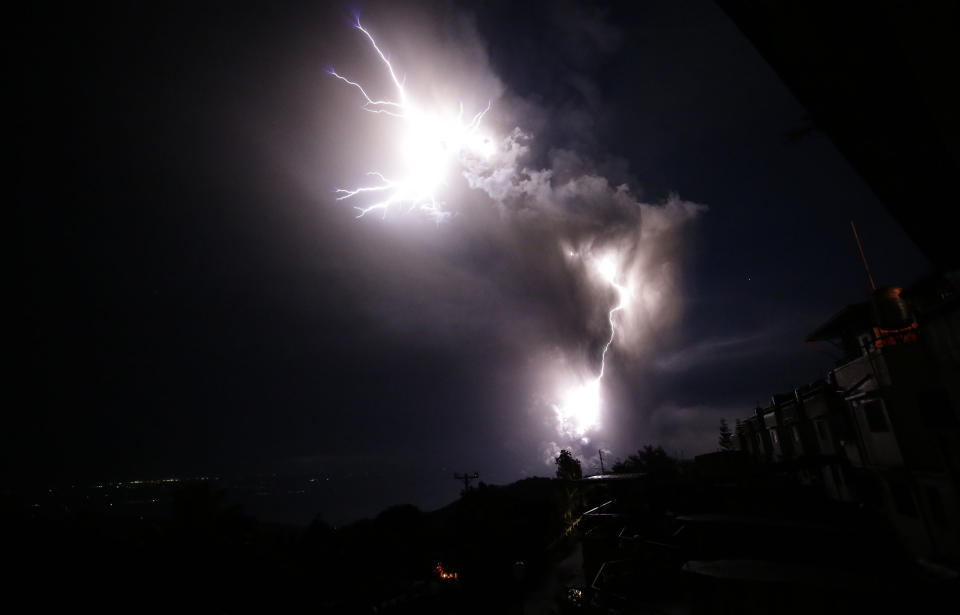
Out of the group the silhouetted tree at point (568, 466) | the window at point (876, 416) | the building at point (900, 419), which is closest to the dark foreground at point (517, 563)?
the building at point (900, 419)

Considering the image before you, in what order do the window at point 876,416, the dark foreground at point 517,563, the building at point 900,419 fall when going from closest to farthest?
the dark foreground at point 517,563, the building at point 900,419, the window at point 876,416

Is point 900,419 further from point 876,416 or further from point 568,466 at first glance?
point 568,466

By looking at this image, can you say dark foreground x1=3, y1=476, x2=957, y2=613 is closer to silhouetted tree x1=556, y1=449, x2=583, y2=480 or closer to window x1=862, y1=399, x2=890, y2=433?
window x1=862, y1=399, x2=890, y2=433

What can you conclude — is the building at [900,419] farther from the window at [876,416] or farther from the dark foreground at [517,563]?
the dark foreground at [517,563]

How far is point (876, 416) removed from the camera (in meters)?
17.4

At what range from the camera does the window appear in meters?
16.8

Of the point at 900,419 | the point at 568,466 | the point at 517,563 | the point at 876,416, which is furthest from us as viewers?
the point at 568,466

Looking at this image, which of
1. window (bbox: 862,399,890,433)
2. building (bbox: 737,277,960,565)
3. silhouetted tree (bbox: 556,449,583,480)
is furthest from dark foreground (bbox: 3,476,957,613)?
silhouetted tree (bbox: 556,449,583,480)

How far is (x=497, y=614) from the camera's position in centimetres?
1436

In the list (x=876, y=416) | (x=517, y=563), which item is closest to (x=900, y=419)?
(x=876, y=416)

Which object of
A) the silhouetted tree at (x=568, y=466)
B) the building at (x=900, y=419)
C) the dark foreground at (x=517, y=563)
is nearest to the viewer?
the dark foreground at (x=517, y=563)

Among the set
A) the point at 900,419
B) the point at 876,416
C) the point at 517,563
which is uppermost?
the point at 876,416

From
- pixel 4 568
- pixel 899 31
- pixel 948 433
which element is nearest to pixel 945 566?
pixel 948 433

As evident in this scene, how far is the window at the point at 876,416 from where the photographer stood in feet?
55.0
